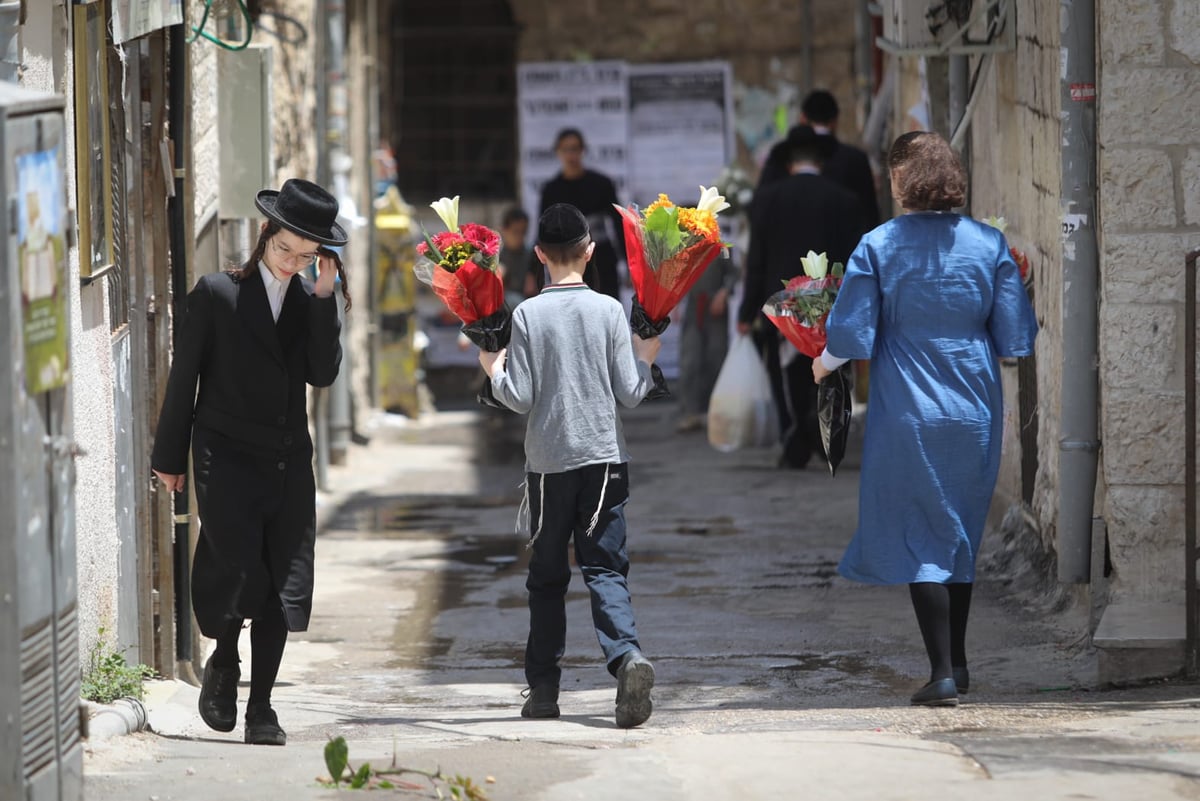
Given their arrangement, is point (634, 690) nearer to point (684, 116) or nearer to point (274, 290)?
point (274, 290)

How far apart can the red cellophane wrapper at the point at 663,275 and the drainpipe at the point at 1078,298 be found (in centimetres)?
124

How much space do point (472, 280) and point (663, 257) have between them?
53 centimetres

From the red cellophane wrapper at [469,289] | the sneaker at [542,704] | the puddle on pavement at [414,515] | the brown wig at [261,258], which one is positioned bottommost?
the puddle on pavement at [414,515]

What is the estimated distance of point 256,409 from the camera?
16.6 feet

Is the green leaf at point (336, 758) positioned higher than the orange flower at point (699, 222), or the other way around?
the orange flower at point (699, 222)

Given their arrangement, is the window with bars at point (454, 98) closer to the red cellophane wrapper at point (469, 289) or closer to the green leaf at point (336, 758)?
the red cellophane wrapper at point (469, 289)

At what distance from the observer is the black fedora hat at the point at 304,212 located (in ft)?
16.5

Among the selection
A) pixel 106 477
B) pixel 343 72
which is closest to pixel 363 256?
pixel 343 72

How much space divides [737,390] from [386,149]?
487 cm

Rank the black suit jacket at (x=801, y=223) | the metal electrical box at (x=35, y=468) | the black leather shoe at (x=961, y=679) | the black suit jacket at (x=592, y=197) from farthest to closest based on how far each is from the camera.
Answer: the black suit jacket at (x=592, y=197)
the black suit jacket at (x=801, y=223)
the black leather shoe at (x=961, y=679)
the metal electrical box at (x=35, y=468)

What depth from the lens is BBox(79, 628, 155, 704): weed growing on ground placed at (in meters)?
5.09

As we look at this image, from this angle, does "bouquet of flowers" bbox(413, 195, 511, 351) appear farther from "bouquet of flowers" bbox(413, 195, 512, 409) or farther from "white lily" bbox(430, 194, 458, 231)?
"white lily" bbox(430, 194, 458, 231)

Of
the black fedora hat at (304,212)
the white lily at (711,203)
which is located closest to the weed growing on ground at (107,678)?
the black fedora hat at (304,212)

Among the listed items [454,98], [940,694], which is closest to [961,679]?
[940,694]
